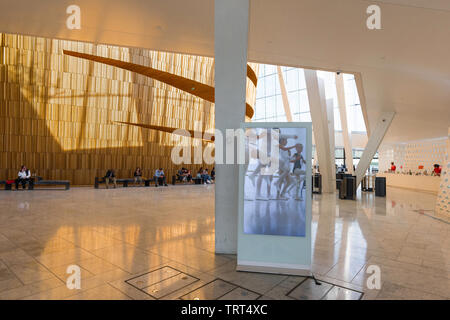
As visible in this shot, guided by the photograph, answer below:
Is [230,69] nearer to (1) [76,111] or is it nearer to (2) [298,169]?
(2) [298,169]

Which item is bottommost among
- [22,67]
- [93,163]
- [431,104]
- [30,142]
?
[93,163]

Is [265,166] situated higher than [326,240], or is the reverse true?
[265,166]

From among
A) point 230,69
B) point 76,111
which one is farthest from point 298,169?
point 76,111

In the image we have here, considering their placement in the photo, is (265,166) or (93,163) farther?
(93,163)

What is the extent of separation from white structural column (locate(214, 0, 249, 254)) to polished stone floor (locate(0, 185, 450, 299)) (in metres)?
0.42

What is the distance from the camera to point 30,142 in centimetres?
1527

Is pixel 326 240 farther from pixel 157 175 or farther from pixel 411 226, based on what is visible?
pixel 157 175

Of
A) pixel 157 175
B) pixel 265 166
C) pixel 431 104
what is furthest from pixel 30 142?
pixel 431 104

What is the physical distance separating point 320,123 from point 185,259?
1123 cm

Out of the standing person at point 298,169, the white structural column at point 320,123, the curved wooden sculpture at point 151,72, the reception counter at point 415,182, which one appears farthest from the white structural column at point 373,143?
the standing person at point 298,169

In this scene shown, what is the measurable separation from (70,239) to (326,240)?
4.60 metres

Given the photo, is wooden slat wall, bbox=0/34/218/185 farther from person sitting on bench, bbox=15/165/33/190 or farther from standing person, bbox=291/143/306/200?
standing person, bbox=291/143/306/200
